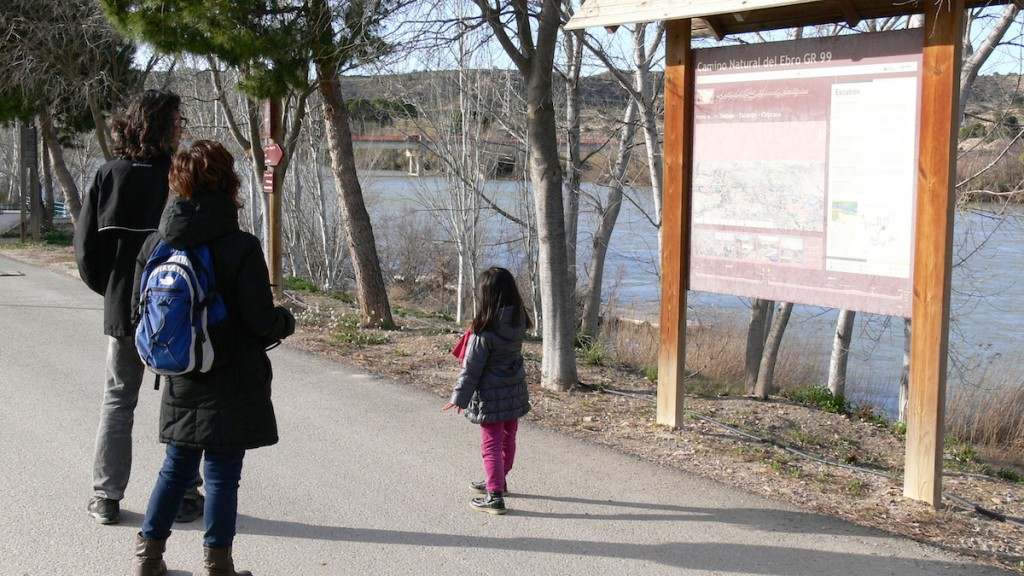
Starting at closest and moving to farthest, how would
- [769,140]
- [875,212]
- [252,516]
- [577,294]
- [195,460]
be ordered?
[195,460]
[252,516]
[875,212]
[769,140]
[577,294]

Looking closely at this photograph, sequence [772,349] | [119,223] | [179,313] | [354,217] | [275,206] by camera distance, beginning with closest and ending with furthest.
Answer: [179,313]
[119,223]
[354,217]
[275,206]
[772,349]

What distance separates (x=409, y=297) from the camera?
28484 millimetres

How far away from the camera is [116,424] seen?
14.3ft

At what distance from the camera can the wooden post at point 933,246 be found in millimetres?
4754

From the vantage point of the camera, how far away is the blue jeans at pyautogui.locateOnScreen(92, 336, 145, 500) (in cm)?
434

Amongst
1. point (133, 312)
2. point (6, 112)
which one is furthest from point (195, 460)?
point (6, 112)

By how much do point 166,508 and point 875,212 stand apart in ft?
12.8

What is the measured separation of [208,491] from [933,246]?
3.72 metres

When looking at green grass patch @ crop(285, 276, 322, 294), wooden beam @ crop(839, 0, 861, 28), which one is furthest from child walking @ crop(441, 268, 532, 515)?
green grass patch @ crop(285, 276, 322, 294)

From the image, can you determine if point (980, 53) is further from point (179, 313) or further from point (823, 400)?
point (179, 313)

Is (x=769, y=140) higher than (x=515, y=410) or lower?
higher

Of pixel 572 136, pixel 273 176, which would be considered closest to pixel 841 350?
pixel 572 136

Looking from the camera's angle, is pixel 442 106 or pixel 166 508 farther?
pixel 442 106

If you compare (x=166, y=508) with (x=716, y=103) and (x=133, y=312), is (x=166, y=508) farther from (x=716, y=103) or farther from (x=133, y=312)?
(x=716, y=103)
